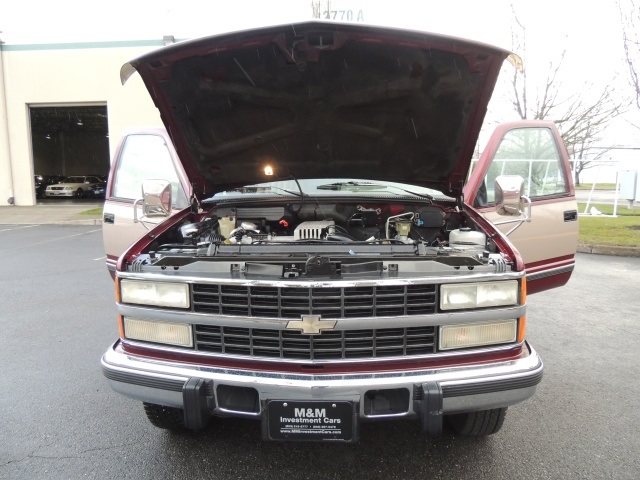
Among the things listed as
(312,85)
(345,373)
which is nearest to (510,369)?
(345,373)

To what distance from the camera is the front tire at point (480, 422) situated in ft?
8.51

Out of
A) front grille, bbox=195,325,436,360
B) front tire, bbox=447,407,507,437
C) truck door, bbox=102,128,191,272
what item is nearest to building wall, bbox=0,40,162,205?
truck door, bbox=102,128,191,272

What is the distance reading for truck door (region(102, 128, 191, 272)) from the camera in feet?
14.2

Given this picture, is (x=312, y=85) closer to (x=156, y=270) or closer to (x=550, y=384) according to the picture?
(x=156, y=270)

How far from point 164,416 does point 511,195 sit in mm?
2561

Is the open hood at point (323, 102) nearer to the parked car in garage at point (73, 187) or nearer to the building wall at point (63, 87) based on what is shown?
the building wall at point (63, 87)

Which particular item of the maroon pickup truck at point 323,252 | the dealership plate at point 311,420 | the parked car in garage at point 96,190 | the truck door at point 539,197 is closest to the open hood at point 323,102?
the maroon pickup truck at point 323,252

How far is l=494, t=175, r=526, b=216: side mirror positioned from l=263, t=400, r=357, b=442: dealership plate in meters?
1.75

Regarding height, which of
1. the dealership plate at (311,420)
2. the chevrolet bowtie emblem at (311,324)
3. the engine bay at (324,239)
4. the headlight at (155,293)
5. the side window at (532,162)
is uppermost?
the side window at (532,162)

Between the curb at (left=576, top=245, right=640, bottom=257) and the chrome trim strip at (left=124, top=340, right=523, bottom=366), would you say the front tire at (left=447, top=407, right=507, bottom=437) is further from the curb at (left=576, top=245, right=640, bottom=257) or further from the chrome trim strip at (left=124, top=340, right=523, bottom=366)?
the curb at (left=576, top=245, right=640, bottom=257)

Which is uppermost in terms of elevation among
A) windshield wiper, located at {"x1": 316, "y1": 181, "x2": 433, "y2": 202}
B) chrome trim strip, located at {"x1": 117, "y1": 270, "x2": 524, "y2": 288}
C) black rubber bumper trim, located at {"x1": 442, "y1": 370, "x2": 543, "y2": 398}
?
windshield wiper, located at {"x1": 316, "y1": 181, "x2": 433, "y2": 202}

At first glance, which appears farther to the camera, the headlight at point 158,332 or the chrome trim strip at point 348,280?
the headlight at point 158,332

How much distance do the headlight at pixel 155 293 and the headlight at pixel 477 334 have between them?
4.28 ft

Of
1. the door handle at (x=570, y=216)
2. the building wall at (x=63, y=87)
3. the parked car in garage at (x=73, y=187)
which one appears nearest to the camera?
the door handle at (x=570, y=216)
